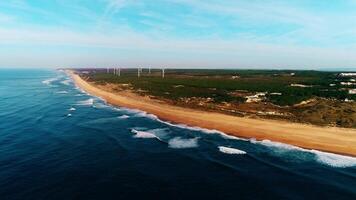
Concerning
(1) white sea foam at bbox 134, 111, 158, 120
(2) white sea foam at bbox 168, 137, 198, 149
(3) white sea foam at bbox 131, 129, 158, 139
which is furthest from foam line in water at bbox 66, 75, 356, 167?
(1) white sea foam at bbox 134, 111, 158, 120

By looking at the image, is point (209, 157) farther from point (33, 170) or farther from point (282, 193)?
point (33, 170)

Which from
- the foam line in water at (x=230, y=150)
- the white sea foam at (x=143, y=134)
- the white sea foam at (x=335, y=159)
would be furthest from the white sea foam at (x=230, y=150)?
the white sea foam at (x=143, y=134)

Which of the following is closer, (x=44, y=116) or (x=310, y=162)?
(x=310, y=162)

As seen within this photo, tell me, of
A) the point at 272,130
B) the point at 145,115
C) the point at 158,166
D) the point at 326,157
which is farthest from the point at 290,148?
the point at 145,115

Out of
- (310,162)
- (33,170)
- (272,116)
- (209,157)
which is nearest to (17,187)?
(33,170)

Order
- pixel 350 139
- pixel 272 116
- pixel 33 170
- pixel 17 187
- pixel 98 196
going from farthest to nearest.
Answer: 1. pixel 272 116
2. pixel 350 139
3. pixel 33 170
4. pixel 17 187
5. pixel 98 196

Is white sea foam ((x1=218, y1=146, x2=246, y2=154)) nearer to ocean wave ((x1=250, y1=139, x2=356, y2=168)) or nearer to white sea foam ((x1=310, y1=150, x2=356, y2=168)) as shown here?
ocean wave ((x1=250, y1=139, x2=356, y2=168))

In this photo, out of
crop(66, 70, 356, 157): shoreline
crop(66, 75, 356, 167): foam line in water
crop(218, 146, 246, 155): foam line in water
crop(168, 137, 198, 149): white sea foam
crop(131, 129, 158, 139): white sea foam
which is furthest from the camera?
crop(131, 129, 158, 139): white sea foam
